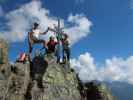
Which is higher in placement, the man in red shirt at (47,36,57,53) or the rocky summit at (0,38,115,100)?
the man in red shirt at (47,36,57,53)

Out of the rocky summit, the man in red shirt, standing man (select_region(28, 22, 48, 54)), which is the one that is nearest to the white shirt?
standing man (select_region(28, 22, 48, 54))

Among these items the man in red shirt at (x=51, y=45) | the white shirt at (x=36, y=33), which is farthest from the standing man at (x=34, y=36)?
the man in red shirt at (x=51, y=45)

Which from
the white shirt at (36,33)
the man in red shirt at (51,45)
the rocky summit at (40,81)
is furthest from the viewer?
the man in red shirt at (51,45)

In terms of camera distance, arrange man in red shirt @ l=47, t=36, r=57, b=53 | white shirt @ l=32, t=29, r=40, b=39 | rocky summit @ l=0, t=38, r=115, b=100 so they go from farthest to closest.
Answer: man in red shirt @ l=47, t=36, r=57, b=53 < white shirt @ l=32, t=29, r=40, b=39 < rocky summit @ l=0, t=38, r=115, b=100

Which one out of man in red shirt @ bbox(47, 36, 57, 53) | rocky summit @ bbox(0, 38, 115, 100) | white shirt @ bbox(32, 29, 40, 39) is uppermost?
white shirt @ bbox(32, 29, 40, 39)

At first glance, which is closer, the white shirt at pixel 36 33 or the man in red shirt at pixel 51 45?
the white shirt at pixel 36 33

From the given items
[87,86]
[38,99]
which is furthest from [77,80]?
[38,99]

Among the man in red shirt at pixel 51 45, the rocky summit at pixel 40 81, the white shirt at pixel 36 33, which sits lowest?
the rocky summit at pixel 40 81

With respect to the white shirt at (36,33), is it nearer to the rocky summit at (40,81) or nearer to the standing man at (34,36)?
the standing man at (34,36)

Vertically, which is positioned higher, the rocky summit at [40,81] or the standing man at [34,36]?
the standing man at [34,36]

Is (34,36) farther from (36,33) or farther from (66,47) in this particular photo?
(66,47)

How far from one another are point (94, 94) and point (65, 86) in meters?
6.26

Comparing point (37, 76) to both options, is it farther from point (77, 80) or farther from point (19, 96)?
point (77, 80)

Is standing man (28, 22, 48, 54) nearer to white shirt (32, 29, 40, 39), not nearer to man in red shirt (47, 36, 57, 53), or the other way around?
white shirt (32, 29, 40, 39)
